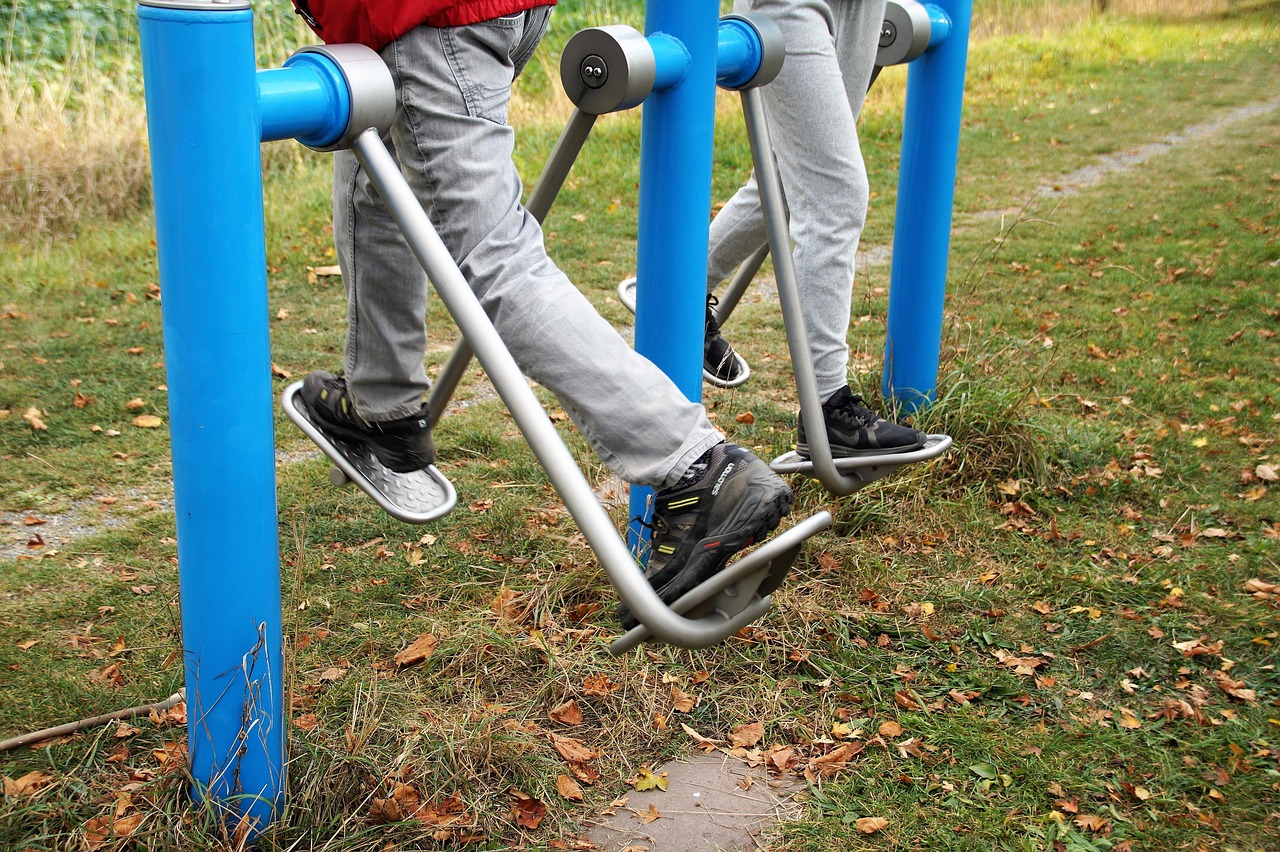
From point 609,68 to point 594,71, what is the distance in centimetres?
5

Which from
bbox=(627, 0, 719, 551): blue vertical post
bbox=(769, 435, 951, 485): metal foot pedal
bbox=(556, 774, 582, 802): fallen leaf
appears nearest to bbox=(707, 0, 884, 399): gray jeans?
bbox=(769, 435, 951, 485): metal foot pedal

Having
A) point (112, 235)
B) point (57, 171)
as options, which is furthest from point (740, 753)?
point (57, 171)

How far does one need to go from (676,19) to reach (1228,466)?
2355 millimetres

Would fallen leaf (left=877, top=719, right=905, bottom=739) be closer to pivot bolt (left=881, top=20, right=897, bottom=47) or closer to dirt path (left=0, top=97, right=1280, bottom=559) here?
pivot bolt (left=881, top=20, right=897, bottom=47)

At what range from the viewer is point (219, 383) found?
161 cm

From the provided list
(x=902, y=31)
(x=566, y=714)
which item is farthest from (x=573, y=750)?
(x=902, y=31)

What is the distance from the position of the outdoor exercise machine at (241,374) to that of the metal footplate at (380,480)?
0.60 metres

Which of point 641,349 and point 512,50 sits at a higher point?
point 512,50

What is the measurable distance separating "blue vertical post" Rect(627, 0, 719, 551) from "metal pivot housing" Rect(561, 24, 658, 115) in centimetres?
8

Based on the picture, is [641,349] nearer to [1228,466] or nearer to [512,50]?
[512,50]

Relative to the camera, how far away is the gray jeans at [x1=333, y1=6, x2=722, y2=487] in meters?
1.77

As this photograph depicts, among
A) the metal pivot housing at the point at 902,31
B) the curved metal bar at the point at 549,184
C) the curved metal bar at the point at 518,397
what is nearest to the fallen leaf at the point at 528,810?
the curved metal bar at the point at 518,397

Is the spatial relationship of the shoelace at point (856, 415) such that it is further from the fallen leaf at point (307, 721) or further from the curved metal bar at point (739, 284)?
the fallen leaf at point (307, 721)

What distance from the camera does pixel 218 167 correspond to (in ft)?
5.02
